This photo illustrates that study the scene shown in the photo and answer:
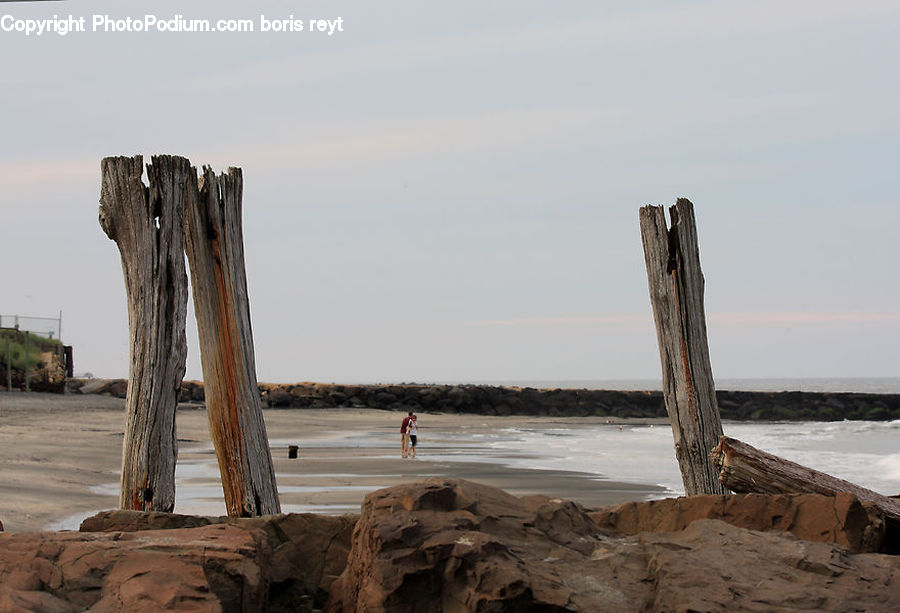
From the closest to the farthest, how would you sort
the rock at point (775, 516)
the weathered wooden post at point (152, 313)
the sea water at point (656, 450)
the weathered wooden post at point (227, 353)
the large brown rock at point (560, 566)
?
the large brown rock at point (560, 566), the rock at point (775, 516), the weathered wooden post at point (152, 313), the weathered wooden post at point (227, 353), the sea water at point (656, 450)

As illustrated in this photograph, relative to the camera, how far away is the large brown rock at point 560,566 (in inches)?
126

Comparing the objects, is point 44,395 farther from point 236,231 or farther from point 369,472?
point 236,231

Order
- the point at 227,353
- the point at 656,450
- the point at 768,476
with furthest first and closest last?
the point at 656,450
the point at 227,353
the point at 768,476

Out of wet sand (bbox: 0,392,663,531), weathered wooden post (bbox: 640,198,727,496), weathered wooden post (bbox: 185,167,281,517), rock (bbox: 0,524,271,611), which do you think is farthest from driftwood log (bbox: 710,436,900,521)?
wet sand (bbox: 0,392,663,531)

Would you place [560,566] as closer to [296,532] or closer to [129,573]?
[296,532]

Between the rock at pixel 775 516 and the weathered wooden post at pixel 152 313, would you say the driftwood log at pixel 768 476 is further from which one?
the weathered wooden post at pixel 152 313

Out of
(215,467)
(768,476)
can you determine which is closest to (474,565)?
(768,476)

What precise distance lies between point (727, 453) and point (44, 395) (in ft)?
88.6

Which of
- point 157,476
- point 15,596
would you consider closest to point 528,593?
point 15,596

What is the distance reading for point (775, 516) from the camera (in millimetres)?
4102

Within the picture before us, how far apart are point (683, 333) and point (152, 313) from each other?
3.54 meters

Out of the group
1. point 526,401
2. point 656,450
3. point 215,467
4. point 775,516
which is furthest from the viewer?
point 526,401

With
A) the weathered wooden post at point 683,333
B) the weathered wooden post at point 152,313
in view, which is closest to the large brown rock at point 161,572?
the weathered wooden post at point 152,313

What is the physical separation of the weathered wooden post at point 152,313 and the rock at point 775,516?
9.69ft
